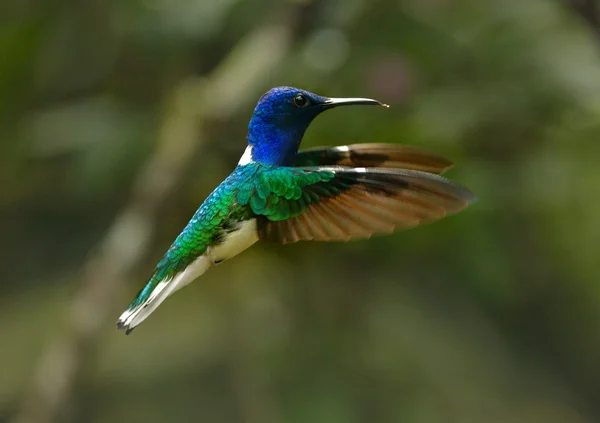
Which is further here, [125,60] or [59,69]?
[59,69]

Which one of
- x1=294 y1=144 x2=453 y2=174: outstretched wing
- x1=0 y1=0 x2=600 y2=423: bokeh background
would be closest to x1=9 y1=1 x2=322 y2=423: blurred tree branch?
x1=0 y1=0 x2=600 y2=423: bokeh background

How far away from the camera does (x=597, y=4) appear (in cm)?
63

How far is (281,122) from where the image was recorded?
1.02 feet

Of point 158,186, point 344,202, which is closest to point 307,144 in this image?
point 158,186

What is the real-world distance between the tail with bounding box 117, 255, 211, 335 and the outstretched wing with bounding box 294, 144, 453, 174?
7 cm

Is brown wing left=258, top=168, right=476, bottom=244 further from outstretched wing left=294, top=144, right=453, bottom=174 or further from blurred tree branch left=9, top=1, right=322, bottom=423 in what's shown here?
blurred tree branch left=9, top=1, right=322, bottom=423

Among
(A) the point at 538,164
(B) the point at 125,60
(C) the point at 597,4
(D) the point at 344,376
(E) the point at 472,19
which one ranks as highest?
(B) the point at 125,60

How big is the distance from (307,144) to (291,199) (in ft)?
1.10

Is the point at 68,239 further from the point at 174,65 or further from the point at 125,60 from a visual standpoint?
the point at 174,65

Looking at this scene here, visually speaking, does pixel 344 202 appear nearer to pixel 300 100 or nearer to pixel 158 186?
pixel 300 100

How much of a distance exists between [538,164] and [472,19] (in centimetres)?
29

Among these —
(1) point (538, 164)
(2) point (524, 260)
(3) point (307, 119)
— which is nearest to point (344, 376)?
(2) point (524, 260)

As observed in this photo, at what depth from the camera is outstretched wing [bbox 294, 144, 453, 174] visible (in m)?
0.36

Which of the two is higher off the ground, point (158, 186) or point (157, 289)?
point (158, 186)
